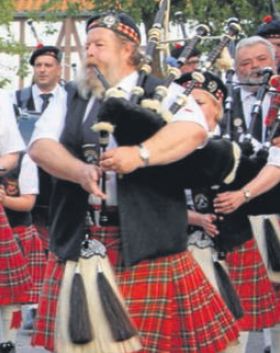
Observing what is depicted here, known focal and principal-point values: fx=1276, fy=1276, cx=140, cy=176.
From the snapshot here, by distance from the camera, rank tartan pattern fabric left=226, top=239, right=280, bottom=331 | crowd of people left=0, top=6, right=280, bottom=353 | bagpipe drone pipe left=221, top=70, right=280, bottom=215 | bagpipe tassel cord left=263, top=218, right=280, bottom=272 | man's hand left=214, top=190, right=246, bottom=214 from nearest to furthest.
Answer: crowd of people left=0, top=6, right=280, bottom=353
man's hand left=214, top=190, right=246, bottom=214
bagpipe drone pipe left=221, top=70, right=280, bottom=215
tartan pattern fabric left=226, top=239, right=280, bottom=331
bagpipe tassel cord left=263, top=218, right=280, bottom=272

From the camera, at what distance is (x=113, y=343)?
471 centimetres

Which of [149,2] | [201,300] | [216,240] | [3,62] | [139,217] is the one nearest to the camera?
[139,217]

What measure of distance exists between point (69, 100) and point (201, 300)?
94cm

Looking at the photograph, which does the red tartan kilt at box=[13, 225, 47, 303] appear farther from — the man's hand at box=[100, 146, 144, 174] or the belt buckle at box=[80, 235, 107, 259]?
the man's hand at box=[100, 146, 144, 174]

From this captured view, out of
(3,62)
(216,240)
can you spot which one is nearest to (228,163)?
(216,240)

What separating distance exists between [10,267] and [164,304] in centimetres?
199

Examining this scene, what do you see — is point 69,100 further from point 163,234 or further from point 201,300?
point 201,300

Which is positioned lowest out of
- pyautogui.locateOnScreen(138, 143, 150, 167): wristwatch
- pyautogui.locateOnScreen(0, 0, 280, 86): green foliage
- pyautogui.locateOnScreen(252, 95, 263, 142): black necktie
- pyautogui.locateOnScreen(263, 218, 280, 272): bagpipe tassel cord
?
pyautogui.locateOnScreen(263, 218, 280, 272): bagpipe tassel cord

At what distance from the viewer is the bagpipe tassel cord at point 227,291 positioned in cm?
560

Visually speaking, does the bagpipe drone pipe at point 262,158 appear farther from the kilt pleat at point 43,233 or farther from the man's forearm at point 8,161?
the kilt pleat at point 43,233

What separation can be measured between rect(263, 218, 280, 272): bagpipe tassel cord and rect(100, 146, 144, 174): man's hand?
2.10m

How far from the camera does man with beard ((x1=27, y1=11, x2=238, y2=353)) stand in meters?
4.68

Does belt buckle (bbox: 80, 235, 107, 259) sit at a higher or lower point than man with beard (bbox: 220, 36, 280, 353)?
lower

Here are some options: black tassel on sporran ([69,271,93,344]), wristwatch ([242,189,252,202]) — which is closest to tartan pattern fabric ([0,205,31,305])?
wristwatch ([242,189,252,202])
